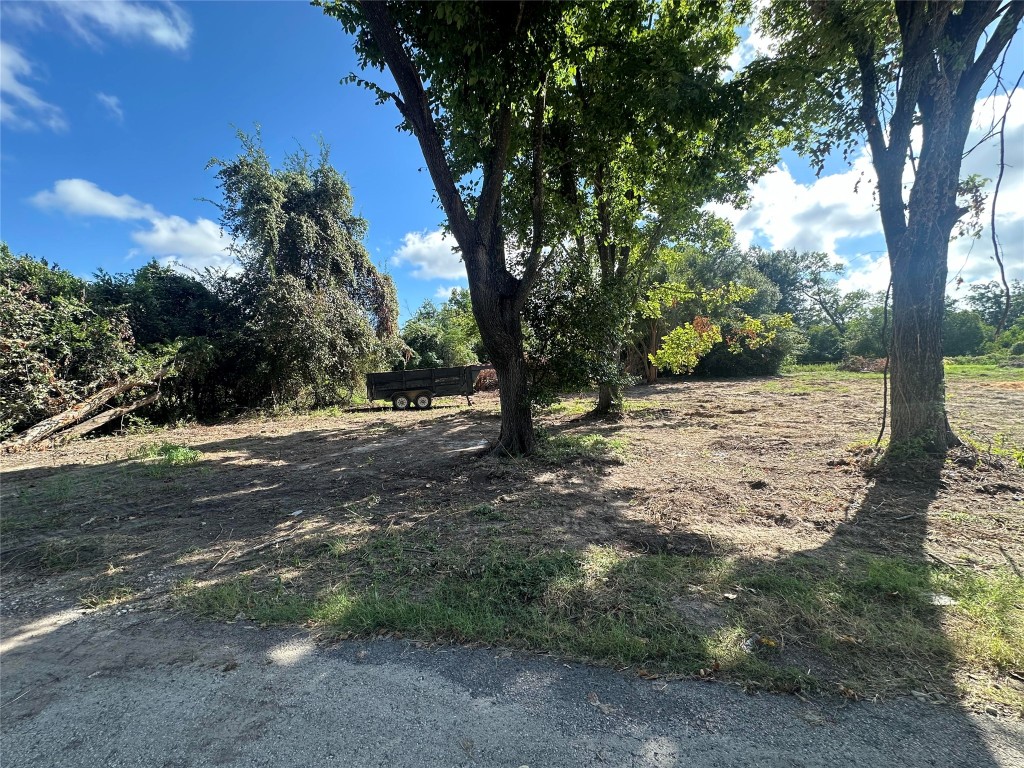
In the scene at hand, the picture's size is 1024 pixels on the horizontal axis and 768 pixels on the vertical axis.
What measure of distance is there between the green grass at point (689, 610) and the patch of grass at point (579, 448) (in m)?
3.05

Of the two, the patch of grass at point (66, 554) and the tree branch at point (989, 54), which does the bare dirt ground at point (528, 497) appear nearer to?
the patch of grass at point (66, 554)

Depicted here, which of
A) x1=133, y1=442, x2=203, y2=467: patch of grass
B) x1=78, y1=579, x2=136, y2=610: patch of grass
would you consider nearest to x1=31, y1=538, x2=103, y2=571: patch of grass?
x1=78, y1=579, x2=136, y2=610: patch of grass

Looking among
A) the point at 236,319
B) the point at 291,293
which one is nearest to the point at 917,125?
the point at 291,293

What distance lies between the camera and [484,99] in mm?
5629

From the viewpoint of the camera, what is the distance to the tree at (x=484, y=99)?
5027 millimetres

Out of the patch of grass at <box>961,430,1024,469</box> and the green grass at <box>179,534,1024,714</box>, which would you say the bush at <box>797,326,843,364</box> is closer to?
the patch of grass at <box>961,430,1024,469</box>

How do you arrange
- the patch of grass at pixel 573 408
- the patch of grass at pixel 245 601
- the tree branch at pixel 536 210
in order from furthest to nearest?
1. the patch of grass at pixel 573 408
2. the tree branch at pixel 536 210
3. the patch of grass at pixel 245 601

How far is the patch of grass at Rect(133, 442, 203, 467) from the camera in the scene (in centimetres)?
736

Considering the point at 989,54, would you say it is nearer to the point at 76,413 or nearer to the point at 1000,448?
the point at 1000,448

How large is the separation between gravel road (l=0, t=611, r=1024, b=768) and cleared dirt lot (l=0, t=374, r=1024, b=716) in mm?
174

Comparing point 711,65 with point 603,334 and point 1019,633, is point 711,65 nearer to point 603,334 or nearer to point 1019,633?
point 603,334

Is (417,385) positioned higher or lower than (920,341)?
lower

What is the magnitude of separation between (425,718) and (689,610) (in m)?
1.62

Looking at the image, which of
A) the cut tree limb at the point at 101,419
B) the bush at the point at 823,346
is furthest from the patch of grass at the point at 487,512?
the bush at the point at 823,346
